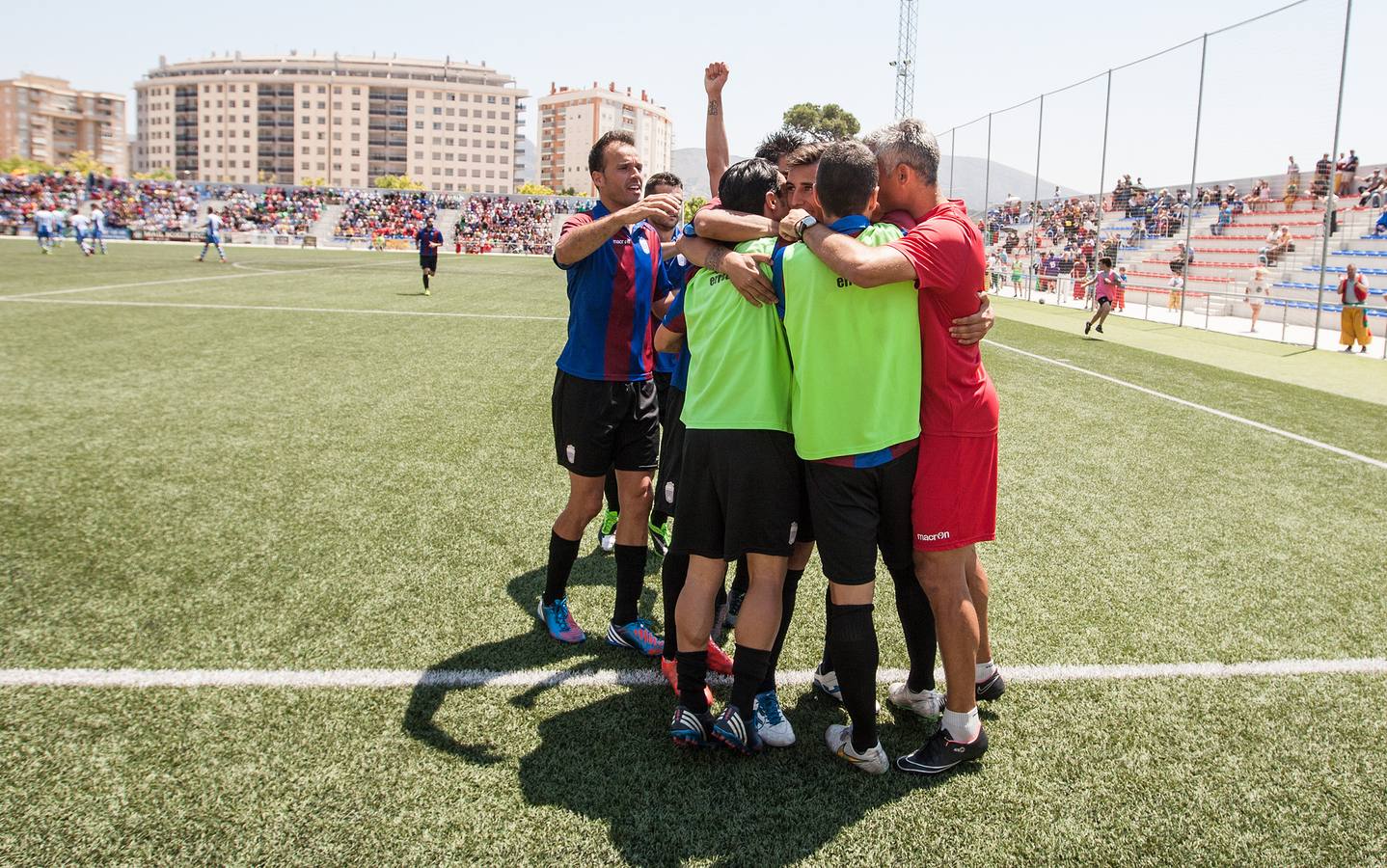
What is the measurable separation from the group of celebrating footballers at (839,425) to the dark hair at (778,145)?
511 mm

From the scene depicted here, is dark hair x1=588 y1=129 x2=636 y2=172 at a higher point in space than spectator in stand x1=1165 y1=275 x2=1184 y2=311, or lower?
Answer: lower

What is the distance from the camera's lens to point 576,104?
498ft


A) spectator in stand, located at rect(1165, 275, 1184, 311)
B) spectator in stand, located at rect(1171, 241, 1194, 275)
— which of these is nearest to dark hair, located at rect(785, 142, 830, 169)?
spectator in stand, located at rect(1165, 275, 1184, 311)

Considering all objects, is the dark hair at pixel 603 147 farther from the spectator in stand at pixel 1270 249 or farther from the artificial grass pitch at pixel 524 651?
the spectator in stand at pixel 1270 249

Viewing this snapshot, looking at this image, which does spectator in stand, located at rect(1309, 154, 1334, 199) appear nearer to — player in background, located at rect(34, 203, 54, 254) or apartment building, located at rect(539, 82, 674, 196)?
player in background, located at rect(34, 203, 54, 254)

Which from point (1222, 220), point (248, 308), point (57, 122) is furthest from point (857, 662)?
point (57, 122)

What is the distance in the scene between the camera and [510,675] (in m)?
3.57

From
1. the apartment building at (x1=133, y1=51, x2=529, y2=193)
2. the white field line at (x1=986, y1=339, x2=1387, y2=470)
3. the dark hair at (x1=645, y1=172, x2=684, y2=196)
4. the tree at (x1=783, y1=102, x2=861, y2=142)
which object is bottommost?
the white field line at (x1=986, y1=339, x2=1387, y2=470)

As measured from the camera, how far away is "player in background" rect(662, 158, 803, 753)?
289 cm

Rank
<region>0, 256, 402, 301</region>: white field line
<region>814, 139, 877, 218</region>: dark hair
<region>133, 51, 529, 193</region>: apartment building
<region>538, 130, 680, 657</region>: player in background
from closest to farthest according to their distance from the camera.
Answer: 1. <region>814, 139, 877, 218</region>: dark hair
2. <region>538, 130, 680, 657</region>: player in background
3. <region>0, 256, 402, 301</region>: white field line
4. <region>133, 51, 529, 193</region>: apartment building

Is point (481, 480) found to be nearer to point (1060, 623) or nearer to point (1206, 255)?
point (1060, 623)

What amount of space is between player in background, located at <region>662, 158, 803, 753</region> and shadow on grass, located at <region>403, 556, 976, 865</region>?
14 cm

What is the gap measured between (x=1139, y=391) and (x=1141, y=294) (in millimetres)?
19050

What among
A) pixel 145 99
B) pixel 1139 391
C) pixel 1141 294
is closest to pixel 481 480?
pixel 1139 391
